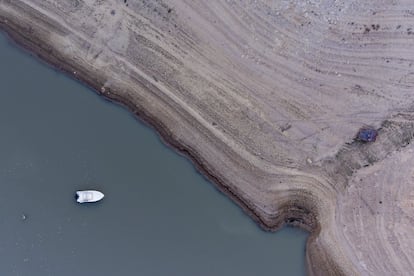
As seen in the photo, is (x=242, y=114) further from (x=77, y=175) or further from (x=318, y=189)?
(x=77, y=175)

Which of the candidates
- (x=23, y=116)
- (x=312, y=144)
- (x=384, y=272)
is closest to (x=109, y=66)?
(x=23, y=116)

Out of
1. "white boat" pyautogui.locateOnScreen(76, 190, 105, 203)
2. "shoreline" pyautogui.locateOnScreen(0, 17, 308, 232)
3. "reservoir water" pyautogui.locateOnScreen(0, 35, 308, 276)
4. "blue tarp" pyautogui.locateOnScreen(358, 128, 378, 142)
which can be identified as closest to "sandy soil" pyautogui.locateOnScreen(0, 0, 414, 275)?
"shoreline" pyautogui.locateOnScreen(0, 17, 308, 232)

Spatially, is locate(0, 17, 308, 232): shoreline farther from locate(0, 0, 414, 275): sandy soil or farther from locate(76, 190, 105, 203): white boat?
locate(76, 190, 105, 203): white boat

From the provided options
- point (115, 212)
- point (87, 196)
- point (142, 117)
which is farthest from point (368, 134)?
point (87, 196)

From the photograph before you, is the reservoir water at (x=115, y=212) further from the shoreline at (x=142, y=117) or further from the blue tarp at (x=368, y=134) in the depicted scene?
the blue tarp at (x=368, y=134)

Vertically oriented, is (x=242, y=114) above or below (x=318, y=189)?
above

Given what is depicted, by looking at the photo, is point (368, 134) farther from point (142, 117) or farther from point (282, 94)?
point (142, 117)
